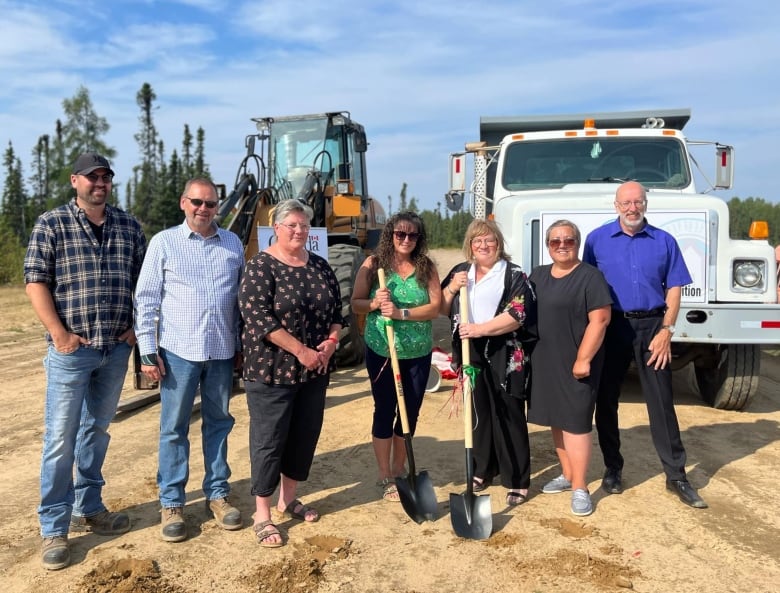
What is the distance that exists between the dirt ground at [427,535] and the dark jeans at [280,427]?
13.8 inches

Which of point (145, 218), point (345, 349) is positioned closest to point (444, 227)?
point (145, 218)

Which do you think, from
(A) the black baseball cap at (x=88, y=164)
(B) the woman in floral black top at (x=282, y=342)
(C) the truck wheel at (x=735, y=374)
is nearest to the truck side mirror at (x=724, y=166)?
(C) the truck wheel at (x=735, y=374)

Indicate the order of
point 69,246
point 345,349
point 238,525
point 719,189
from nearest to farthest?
point 69,246
point 238,525
point 719,189
point 345,349

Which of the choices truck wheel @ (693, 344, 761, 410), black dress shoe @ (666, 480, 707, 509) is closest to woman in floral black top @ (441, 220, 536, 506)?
black dress shoe @ (666, 480, 707, 509)

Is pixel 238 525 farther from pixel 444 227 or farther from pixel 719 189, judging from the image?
→ pixel 444 227

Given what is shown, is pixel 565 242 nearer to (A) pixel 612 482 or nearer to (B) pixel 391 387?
(B) pixel 391 387

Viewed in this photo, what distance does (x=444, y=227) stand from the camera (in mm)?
46594

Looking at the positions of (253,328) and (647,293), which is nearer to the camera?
(253,328)

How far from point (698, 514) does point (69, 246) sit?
360cm

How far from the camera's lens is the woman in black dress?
3.46m

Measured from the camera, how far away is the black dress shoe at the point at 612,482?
391cm

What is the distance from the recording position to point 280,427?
3242mm

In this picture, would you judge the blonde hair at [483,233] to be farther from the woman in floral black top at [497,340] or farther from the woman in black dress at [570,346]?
the woman in black dress at [570,346]

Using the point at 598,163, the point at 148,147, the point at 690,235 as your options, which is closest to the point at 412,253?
the point at 690,235
